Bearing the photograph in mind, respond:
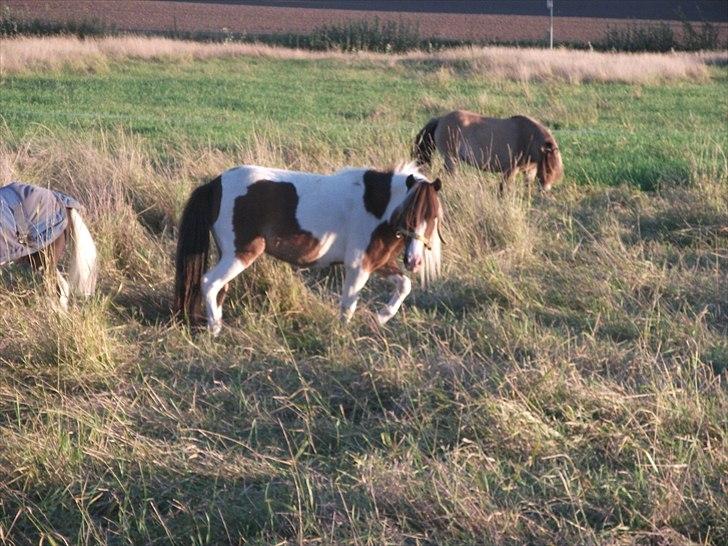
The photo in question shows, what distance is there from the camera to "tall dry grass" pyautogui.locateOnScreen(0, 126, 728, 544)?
379 centimetres

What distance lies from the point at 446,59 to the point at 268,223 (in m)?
23.0

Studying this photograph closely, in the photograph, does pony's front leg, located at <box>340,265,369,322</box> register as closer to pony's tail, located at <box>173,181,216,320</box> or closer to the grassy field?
the grassy field

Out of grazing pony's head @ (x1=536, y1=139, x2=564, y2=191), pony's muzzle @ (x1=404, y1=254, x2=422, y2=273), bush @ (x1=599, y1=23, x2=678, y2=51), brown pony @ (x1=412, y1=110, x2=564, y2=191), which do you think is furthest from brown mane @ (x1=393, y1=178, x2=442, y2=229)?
bush @ (x1=599, y1=23, x2=678, y2=51)

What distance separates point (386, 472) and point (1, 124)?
11.0 m

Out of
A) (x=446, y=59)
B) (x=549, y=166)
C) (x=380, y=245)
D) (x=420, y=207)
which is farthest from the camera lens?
(x=446, y=59)

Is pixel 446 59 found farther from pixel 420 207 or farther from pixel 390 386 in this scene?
pixel 390 386

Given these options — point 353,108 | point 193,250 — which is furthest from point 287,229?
point 353,108

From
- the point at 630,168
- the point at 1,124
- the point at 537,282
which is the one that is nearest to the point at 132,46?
the point at 1,124

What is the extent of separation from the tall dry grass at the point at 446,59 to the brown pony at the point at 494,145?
11767mm

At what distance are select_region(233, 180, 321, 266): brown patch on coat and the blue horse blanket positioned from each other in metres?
1.08

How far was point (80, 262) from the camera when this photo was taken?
6215mm

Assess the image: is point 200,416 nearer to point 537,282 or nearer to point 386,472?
point 386,472

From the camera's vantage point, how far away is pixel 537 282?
680cm

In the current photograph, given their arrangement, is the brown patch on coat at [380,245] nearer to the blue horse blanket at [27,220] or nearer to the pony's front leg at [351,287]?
the pony's front leg at [351,287]
